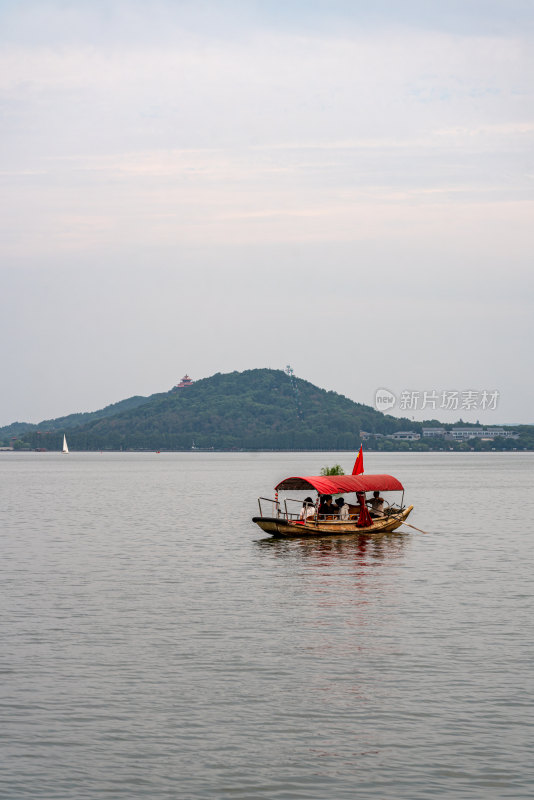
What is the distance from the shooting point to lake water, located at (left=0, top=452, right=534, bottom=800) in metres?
16.2

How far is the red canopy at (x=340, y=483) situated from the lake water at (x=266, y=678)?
20.2ft

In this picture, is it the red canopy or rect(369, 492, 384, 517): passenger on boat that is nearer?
the red canopy

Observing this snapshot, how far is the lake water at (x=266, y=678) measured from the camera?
1616cm

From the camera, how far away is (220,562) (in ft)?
153

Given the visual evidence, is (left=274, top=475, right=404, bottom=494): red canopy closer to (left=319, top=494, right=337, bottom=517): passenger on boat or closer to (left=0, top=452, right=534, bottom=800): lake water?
(left=319, top=494, right=337, bottom=517): passenger on boat

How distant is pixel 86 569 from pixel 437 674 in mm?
24422

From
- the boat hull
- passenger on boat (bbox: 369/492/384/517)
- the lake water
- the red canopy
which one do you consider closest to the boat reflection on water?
the boat hull

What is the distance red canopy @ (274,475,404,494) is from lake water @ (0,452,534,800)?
615 cm

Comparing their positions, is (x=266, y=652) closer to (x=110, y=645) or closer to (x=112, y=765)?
(x=110, y=645)

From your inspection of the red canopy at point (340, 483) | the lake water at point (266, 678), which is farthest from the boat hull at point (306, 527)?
the lake water at point (266, 678)

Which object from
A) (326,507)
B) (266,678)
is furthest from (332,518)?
(266,678)

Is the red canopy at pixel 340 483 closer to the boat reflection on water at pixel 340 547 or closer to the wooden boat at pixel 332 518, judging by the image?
the wooden boat at pixel 332 518

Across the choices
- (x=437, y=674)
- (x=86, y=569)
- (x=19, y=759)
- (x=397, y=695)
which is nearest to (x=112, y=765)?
(x=19, y=759)

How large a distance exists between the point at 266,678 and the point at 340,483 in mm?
32837
